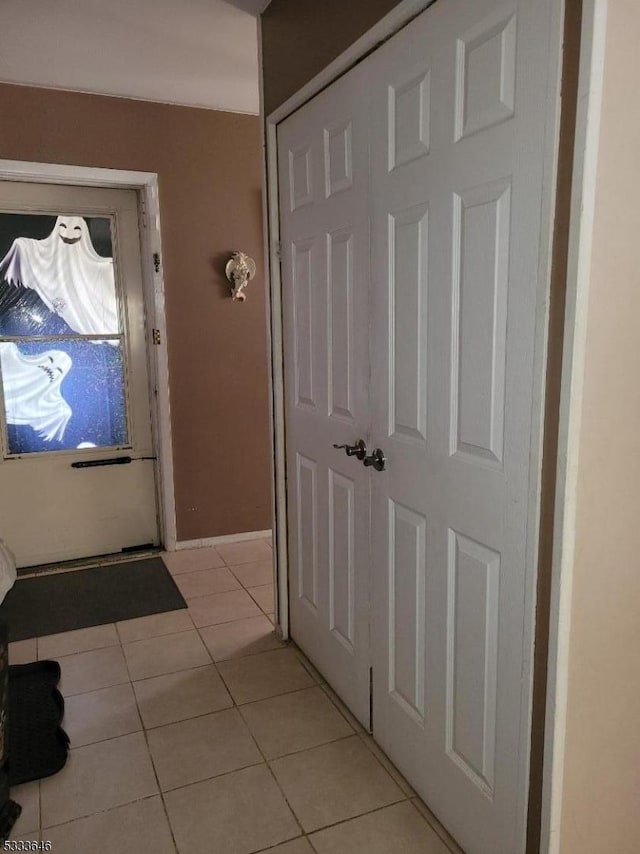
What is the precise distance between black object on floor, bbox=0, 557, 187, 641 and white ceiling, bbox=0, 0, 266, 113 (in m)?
2.39

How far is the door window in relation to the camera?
3.29m

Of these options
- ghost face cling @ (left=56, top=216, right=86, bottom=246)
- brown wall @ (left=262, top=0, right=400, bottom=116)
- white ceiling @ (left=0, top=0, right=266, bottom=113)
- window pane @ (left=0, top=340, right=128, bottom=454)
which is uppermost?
white ceiling @ (left=0, top=0, right=266, bottom=113)

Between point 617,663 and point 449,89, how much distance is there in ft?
4.16

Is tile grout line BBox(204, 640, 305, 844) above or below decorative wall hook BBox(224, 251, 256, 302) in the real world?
below

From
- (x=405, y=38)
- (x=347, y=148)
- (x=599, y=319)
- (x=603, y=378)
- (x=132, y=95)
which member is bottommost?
(x=603, y=378)

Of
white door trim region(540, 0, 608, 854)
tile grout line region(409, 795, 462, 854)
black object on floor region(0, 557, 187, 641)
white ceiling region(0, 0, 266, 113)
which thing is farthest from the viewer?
black object on floor region(0, 557, 187, 641)

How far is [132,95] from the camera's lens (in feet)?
10.6

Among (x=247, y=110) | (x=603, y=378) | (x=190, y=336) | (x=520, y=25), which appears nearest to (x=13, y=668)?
(x=190, y=336)

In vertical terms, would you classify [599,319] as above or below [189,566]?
above

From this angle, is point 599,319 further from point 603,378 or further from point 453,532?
point 453,532

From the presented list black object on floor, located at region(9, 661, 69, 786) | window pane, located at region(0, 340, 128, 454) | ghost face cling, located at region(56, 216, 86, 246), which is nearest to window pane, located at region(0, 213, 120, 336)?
ghost face cling, located at region(56, 216, 86, 246)

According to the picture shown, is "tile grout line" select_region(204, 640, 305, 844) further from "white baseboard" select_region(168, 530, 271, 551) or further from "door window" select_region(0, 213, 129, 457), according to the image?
"door window" select_region(0, 213, 129, 457)

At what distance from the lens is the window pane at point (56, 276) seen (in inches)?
129

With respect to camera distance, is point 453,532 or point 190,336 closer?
point 453,532
